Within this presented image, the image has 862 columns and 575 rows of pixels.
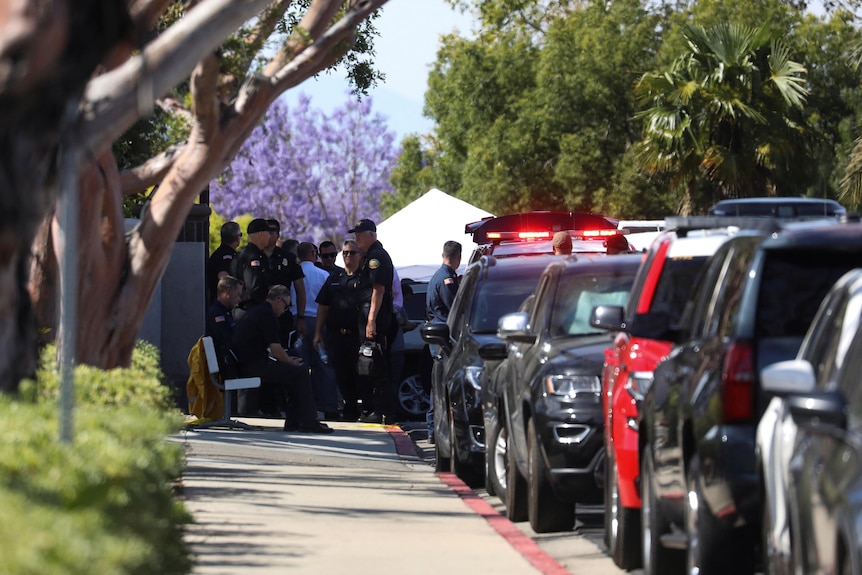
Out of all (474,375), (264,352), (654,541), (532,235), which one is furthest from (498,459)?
(532,235)

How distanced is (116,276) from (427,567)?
368cm

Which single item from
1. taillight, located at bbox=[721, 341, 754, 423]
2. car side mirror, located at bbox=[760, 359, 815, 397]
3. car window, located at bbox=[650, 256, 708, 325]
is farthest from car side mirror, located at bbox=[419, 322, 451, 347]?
car side mirror, located at bbox=[760, 359, 815, 397]

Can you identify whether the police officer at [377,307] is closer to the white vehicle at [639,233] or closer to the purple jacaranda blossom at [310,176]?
the white vehicle at [639,233]

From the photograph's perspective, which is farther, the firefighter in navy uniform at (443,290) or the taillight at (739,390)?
the firefighter in navy uniform at (443,290)

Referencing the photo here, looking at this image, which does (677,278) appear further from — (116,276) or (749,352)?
(116,276)

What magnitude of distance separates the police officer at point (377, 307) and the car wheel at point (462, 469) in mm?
4934

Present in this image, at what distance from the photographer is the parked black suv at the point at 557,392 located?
10.6 metres

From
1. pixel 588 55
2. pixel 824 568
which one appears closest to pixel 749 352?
pixel 824 568

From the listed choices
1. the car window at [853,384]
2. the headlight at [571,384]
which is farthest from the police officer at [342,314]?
the car window at [853,384]

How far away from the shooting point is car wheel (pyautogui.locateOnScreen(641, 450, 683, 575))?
8.26 m

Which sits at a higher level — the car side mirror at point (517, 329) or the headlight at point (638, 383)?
the car side mirror at point (517, 329)

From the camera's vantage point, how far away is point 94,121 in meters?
6.70

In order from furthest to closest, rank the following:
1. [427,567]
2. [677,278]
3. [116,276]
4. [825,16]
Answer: [825,16] → [116,276] → [677,278] → [427,567]

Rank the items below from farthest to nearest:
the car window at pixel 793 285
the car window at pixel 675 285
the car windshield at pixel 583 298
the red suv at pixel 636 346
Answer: the car windshield at pixel 583 298 → the car window at pixel 675 285 → the red suv at pixel 636 346 → the car window at pixel 793 285
